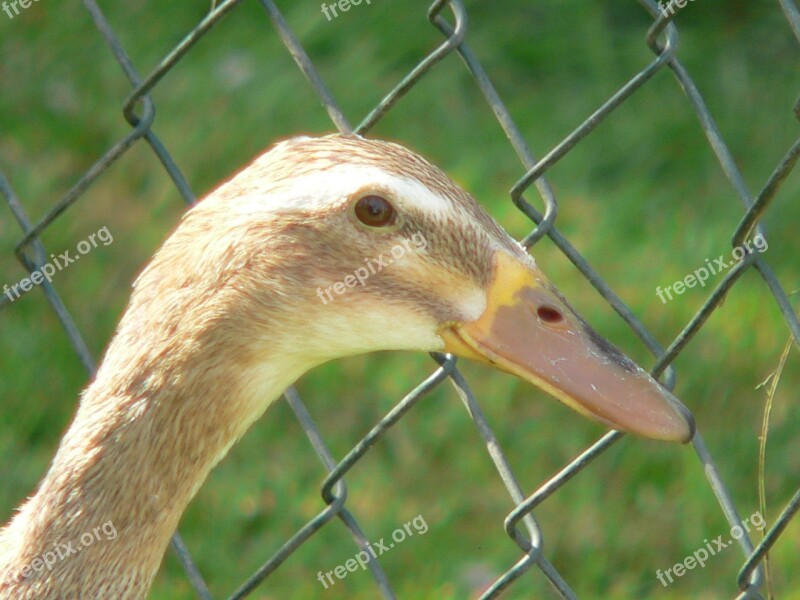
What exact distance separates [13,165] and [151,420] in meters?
1.83

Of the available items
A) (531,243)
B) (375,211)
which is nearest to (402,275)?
(375,211)

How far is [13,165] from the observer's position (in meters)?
3.21

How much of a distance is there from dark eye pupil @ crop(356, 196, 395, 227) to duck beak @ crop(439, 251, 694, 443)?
0.46 feet

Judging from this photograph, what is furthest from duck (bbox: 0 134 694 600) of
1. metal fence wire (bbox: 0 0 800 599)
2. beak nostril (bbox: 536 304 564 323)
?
metal fence wire (bbox: 0 0 800 599)

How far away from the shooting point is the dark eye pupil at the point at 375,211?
1.48 metres

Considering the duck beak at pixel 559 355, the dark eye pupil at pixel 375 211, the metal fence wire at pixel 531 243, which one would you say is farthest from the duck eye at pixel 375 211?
the metal fence wire at pixel 531 243

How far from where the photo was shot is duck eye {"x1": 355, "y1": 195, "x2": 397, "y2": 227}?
1.48 metres

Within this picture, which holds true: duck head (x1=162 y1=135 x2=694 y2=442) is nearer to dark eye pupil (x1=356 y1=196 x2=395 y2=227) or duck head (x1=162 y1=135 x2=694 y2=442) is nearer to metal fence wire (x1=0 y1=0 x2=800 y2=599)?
dark eye pupil (x1=356 y1=196 x2=395 y2=227)

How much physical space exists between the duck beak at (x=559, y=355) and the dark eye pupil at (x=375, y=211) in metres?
0.14

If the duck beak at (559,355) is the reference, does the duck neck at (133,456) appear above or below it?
above

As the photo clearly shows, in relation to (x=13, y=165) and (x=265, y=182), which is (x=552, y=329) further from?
(x=13, y=165)

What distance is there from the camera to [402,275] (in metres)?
1.51

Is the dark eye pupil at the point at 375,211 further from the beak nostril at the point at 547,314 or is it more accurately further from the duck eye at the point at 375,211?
the beak nostril at the point at 547,314

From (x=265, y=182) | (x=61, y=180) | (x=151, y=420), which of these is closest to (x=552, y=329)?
(x=265, y=182)
